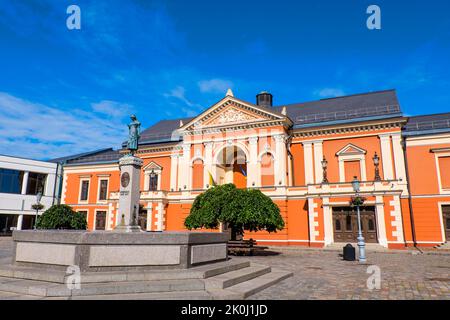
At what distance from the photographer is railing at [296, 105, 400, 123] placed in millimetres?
27000

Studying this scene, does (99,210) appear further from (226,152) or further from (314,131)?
(314,131)

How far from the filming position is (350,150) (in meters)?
26.9

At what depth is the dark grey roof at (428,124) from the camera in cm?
2536

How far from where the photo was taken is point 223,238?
10.4 meters

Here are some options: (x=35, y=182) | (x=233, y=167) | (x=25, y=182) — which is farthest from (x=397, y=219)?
(x=35, y=182)

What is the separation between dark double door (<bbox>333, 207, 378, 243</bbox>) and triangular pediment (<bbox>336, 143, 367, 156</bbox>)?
502 centimetres

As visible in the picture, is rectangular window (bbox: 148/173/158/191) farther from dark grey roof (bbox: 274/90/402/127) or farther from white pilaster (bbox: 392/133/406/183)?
white pilaster (bbox: 392/133/406/183)

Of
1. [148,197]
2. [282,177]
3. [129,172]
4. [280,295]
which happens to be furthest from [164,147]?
[280,295]

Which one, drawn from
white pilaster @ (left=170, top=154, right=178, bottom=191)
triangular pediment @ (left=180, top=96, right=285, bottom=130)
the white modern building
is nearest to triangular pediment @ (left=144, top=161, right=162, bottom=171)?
white pilaster @ (left=170, top=154, right=178, bottom=191)

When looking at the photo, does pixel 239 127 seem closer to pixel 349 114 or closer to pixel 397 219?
pixel 349 114

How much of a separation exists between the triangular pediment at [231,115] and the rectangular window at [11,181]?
20.8 metres

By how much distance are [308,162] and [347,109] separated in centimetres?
695

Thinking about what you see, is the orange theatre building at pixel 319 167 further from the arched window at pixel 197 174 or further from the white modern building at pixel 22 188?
the white modern building at pixel 22 188
